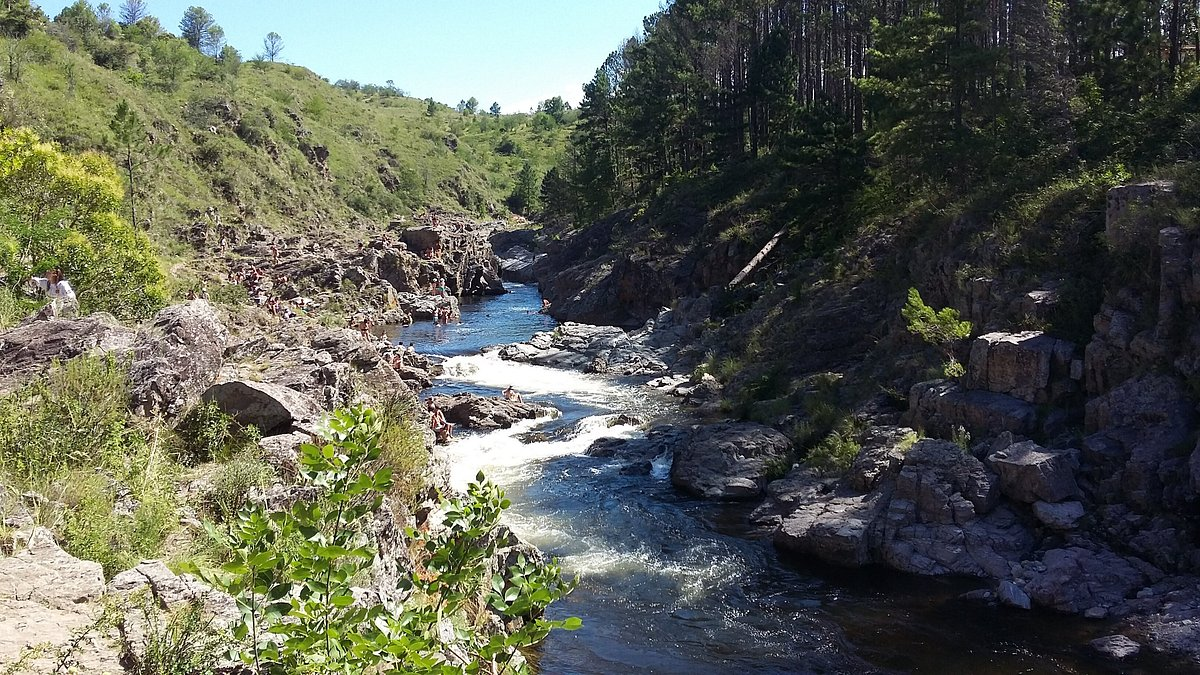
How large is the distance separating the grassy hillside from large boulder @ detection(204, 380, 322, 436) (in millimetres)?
35722

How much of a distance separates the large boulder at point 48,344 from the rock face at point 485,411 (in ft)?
44.2

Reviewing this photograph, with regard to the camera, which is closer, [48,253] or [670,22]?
[48,253]

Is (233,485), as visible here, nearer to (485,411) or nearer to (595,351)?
(485,411)

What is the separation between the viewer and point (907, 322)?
21.7 m

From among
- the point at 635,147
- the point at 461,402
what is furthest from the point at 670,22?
the point at 461,402

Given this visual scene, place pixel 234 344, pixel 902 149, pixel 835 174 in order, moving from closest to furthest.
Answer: pixel 234 344 < pixel 902 149 < pixel 835 174

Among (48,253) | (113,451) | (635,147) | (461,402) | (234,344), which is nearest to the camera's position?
(113,451)

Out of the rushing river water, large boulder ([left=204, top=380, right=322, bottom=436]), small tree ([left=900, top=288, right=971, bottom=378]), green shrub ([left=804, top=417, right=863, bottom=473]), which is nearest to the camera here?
large boulder ([left=204, top=380, right=322, bottom=436])

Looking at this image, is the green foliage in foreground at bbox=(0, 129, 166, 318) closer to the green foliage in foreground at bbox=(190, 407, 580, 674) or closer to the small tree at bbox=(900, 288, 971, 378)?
Result: the green foliage in foreground at bbox=(190, 407, 580, 674)

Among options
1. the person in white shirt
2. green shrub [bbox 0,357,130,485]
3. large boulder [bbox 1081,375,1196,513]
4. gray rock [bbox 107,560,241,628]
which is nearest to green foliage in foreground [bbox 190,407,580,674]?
gray rock [bbox 107,560,241,628]

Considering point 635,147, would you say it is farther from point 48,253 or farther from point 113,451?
point 113,451

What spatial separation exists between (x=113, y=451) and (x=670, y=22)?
6001 cm

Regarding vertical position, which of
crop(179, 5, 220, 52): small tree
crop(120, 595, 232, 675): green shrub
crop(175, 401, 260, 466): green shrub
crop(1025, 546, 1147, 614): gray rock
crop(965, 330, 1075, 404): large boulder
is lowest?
crop(1025, 546, 1147, 614): gray rock

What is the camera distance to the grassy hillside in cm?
4878
